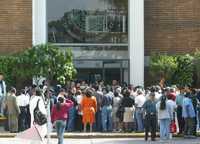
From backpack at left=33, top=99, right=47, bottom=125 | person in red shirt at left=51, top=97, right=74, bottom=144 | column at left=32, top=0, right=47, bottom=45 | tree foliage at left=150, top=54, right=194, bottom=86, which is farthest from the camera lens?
column at left=32, top=0, right=47, bottom=45

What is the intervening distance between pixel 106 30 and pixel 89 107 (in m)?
9.32

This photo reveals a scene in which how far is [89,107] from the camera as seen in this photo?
27812 millimetres

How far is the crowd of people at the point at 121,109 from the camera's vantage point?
25.8 m

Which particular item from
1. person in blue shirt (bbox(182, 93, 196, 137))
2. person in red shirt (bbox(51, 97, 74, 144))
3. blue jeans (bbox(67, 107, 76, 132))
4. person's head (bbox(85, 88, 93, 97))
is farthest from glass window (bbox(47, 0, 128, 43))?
person in red shirt (bbox(51, 97, 74, 144))

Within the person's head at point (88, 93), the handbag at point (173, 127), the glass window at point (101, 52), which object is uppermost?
the glass window at point (101, 52)

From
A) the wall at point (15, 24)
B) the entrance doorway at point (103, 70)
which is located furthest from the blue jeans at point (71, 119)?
the wall at point (15, 24)

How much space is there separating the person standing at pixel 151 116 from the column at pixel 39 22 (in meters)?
10.4

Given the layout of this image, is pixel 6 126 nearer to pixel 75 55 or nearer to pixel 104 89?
pixel 104 89

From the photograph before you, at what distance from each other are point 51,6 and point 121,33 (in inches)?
149

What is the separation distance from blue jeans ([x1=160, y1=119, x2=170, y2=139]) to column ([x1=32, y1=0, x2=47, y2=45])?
10873 mm

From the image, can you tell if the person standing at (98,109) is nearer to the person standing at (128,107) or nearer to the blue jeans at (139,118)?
the person standing at (128,107)

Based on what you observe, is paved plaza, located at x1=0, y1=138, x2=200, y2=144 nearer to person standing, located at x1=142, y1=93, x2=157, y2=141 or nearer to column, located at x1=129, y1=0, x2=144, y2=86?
person standing, located at x1=142, y1=93, x2=157, y2=141

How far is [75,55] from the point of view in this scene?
1422 inches

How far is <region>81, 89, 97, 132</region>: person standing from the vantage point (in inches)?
1088
